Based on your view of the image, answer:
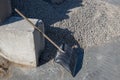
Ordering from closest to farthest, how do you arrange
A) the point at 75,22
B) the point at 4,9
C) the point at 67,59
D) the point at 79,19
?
the point at 67,59 < the point at 4,9 < the point at 75,22 < the point at 79,19

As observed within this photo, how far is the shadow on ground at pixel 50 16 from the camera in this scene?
394 inches

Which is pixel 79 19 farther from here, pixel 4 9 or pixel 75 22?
pixel 4 9

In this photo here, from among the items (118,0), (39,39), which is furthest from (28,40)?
(118,0)

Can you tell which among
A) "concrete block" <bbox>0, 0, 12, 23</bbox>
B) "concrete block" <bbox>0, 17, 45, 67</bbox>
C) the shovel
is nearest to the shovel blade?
the shovel

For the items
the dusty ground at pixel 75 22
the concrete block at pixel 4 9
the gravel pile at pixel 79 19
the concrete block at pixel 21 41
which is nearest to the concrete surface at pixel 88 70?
the dusty ground at pixel 75 22

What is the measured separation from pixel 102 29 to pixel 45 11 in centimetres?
221

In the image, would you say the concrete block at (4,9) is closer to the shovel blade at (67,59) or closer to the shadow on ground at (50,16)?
the shadow on ground at (50,16)

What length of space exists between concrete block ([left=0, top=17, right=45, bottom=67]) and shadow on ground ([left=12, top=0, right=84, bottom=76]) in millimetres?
414

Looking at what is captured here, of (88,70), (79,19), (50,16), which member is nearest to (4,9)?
(50,16)

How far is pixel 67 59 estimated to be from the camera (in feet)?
30.4

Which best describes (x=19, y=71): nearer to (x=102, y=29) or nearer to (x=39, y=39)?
(x=39, y=39)

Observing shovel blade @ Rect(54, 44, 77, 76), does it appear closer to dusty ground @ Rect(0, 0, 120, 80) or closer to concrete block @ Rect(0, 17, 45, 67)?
dusty ground @ Rect(0, 0, 120, 80)

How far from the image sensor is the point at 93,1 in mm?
11953

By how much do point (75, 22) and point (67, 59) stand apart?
6.23 ft
